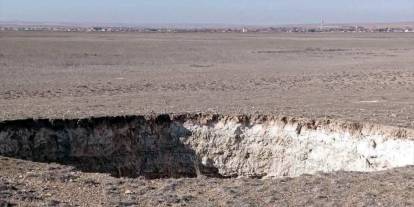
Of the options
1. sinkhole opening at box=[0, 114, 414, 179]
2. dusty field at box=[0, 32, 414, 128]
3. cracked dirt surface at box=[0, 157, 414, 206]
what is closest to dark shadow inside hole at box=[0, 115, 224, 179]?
sinkhole opening at box=[0, 114, 414, 179]

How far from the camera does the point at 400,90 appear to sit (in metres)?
21.4

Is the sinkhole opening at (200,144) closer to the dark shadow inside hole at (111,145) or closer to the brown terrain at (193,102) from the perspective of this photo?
the dark shadow inside hole at (111,145)

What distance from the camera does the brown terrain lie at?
303 inches

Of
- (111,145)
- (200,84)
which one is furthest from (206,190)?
(200,84)

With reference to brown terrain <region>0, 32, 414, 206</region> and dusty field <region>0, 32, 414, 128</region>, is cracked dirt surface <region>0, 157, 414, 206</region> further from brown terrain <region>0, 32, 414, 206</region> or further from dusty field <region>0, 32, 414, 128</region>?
dusty field <region>0, 32, 414, 128</region>

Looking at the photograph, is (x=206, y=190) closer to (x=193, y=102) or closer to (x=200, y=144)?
(x=200, y=144)

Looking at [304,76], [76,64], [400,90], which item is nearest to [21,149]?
[400,90]

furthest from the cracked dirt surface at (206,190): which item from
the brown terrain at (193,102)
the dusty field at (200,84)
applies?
the dusty field at (200,84)

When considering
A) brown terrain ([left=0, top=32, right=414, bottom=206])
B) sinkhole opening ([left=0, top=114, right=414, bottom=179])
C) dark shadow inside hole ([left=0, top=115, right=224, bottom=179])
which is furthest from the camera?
dark shadow inside hole ([left=0, top=115, right=224, bottom=179])

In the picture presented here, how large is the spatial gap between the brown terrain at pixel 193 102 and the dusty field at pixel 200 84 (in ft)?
0.14

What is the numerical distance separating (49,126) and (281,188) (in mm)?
6350

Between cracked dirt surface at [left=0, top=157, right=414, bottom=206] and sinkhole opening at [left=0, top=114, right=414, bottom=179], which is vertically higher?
cracked dirt surface at [left=0, top=157, right=414, bottom=206]

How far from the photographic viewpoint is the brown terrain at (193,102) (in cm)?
770

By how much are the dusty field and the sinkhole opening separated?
718 millimetres
